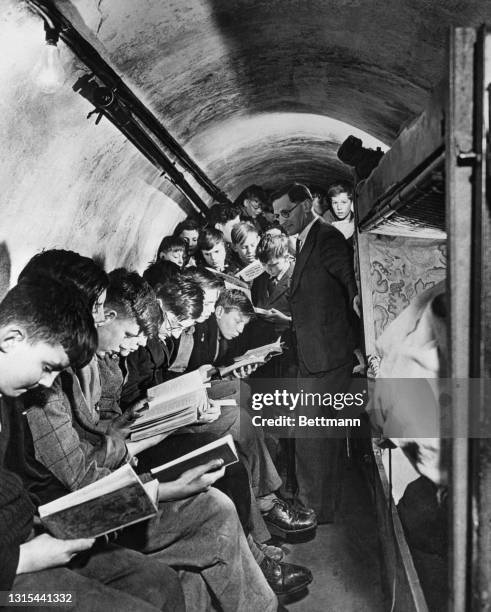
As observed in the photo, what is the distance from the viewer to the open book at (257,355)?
365 centimetres

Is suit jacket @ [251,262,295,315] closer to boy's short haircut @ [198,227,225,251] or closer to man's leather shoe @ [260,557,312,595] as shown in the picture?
boy's short haircut @ [198,227,225,251]

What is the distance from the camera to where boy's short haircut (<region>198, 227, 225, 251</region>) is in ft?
12.6

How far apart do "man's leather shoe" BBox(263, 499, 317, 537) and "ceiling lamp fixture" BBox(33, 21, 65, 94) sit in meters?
2.50

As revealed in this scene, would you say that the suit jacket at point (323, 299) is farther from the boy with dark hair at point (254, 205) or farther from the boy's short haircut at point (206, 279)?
the boy's short haircut at point (206, 279)

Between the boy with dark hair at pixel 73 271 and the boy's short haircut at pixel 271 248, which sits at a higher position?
the boy's short haircut at pixel 271 248

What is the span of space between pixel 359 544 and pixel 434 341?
157 cm

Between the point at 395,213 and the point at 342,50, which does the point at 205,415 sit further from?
the point at 342,50

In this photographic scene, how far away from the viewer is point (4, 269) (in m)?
3.23

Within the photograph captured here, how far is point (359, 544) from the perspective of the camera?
11.6 feet

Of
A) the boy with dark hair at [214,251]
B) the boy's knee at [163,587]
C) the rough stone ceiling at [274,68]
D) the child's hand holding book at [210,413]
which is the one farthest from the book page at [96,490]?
the rough stone ceiling at [274,68]

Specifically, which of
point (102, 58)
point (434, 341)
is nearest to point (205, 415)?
point (434, 341)

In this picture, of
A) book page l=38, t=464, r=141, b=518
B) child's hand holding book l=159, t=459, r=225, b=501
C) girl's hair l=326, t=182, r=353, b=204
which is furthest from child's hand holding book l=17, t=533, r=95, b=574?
girl's hair l=326, t=182, r=353, b=204

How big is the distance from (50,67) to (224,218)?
1313 mm

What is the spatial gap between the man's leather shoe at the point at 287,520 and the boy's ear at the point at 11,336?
5.52 ft
